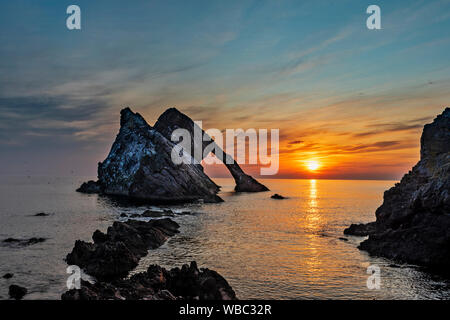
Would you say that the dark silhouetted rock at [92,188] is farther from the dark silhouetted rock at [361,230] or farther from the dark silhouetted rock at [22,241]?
the dark silhouetted rock at [361,230]

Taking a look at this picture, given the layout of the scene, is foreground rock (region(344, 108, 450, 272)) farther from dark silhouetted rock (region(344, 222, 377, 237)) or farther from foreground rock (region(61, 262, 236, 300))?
foreground rock (region(61, 262, 236, 300))

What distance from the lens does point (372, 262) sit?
31.1 metres

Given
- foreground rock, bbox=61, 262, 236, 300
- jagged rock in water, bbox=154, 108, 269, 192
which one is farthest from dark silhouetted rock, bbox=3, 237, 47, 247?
jagged rock in water, bbox=154, 108, 269, 192

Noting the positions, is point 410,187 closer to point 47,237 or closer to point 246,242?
point 246,242

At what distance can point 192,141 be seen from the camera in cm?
15525

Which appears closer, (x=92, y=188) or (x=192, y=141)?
(x=92, y=188)

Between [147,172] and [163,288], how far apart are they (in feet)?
305

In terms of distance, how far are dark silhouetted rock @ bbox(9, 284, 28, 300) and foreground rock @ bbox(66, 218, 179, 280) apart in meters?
5.62

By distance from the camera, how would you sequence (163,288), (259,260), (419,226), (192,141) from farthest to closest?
(192,141), (419,226), (259,260), (163,288)

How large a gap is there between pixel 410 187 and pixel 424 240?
14.5 m

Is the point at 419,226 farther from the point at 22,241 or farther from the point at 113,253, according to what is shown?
the point at 22,241

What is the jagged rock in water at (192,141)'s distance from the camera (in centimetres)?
15025

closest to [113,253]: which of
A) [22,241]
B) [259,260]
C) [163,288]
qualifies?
[163,288]
